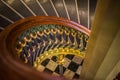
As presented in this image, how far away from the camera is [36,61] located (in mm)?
4613

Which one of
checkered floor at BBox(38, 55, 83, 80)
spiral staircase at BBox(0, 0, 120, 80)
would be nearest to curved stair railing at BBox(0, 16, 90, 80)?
spiral staircase at BBox(0, 0, 120, 80)

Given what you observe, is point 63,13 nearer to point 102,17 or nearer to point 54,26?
point 54,26

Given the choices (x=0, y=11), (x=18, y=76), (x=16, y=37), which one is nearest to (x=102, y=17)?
(x=18, y=76)

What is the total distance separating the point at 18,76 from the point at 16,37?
1.08m

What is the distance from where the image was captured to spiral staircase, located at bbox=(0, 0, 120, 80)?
138cm

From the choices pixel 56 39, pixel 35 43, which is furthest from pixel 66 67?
pixel 35 43

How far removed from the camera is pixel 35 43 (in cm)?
407

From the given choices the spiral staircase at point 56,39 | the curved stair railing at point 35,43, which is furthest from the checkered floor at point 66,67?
the curved stair railing at point 35,43

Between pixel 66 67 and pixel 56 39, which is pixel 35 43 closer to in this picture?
pixel 56 39

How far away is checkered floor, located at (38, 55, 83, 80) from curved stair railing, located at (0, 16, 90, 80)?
0.40 ft

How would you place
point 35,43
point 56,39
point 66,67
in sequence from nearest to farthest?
point 35,43, point 56,39, point 66,67

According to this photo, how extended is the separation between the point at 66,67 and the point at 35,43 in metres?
1.32

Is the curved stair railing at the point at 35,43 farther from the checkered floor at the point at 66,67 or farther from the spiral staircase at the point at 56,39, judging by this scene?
the checkered floor at the point at 66,67

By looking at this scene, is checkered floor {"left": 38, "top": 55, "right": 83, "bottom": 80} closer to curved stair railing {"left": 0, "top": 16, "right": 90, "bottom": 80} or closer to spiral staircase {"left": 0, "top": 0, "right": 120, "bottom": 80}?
spiral staircase {"left": 0, "top": 0, "right": 120, "bottom": 80}
